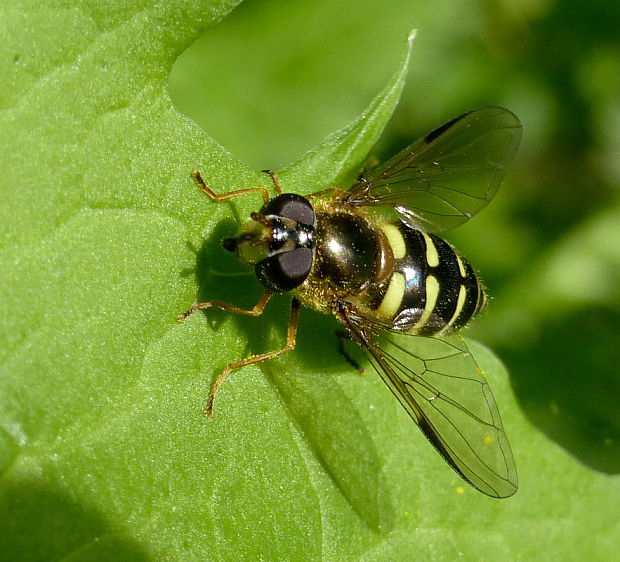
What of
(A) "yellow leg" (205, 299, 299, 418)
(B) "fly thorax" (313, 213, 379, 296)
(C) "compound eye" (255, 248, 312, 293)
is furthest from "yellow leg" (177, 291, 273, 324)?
(B) "fly thorax" (313, 213, 379, 296)

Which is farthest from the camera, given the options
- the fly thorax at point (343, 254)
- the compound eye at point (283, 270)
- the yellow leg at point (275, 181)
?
the fly thorax at point (343, 254)

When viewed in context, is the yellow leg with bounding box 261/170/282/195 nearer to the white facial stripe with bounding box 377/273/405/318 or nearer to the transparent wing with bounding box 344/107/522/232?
the transparent wing with bounding box 344/107/522/232

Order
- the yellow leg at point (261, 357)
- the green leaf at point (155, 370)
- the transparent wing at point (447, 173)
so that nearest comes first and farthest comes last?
the green leaf at point (155, 370)
the yellow leg at point (261, 357)
the transparent wing at point (447, 173)

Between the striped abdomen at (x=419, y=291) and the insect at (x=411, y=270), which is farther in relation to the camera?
the striped abdomen at (x=419, y=291)

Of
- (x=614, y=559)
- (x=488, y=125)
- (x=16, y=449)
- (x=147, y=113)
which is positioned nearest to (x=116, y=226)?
(x=147, y=113)

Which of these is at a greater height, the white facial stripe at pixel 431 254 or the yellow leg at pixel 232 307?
the yellow leg at pixel 232 307

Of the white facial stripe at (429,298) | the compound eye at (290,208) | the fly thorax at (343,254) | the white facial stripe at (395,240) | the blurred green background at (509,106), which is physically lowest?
the blurred green background at (509,106)

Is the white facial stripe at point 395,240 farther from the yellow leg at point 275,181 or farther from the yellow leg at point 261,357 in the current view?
the yellow leg at point 275,181

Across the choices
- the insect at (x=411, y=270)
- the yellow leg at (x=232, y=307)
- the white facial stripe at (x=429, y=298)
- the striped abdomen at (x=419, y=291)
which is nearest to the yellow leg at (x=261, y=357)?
the insect at (x=411, y=270)
